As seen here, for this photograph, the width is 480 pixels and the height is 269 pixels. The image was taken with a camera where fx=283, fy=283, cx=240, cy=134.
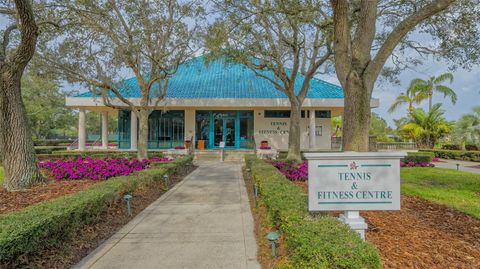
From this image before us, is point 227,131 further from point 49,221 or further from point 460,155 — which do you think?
point 49,221

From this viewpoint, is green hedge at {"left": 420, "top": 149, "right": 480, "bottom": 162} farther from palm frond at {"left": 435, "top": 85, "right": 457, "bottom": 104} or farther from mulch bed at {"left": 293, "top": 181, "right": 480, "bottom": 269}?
mulch bed at {"left": 293, "top": 181, "right": 480, "bottom": 269}

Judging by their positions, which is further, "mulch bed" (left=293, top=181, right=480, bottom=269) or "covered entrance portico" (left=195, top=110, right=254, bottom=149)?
"covered entrance portico" (left=195, top=110, right=254, bottom=149)

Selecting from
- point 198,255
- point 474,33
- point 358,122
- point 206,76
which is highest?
point 206,76

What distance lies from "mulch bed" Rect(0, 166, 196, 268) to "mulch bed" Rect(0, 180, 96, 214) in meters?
1.84

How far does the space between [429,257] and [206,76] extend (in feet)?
76.6

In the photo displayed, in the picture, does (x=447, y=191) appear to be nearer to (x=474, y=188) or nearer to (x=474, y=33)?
(x=474, y=188)

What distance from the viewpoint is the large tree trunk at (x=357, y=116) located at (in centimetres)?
548

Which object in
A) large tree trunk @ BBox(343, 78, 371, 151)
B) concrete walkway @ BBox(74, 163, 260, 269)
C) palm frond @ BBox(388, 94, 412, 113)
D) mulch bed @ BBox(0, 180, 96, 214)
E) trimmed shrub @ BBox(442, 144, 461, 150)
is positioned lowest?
concrete walkway @ BBox(74, 163, 260, 269)

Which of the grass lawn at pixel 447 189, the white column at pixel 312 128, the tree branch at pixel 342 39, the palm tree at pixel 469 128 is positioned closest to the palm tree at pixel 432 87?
the palm tree at pixel 469 128

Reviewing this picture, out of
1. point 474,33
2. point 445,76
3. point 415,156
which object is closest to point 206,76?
point 415,156

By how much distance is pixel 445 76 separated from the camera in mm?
30812

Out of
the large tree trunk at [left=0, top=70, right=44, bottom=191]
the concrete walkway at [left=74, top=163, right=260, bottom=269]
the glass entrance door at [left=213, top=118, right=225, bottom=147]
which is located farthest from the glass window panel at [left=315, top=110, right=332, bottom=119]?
the large tree trunk at [left=0, top=70, right=44, bottom=191]

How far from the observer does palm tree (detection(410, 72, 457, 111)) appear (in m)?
30.5

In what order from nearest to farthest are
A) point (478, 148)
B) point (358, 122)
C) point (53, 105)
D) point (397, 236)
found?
point (397, 236), point (358, 122), point (478, 148), point (53, 105)
